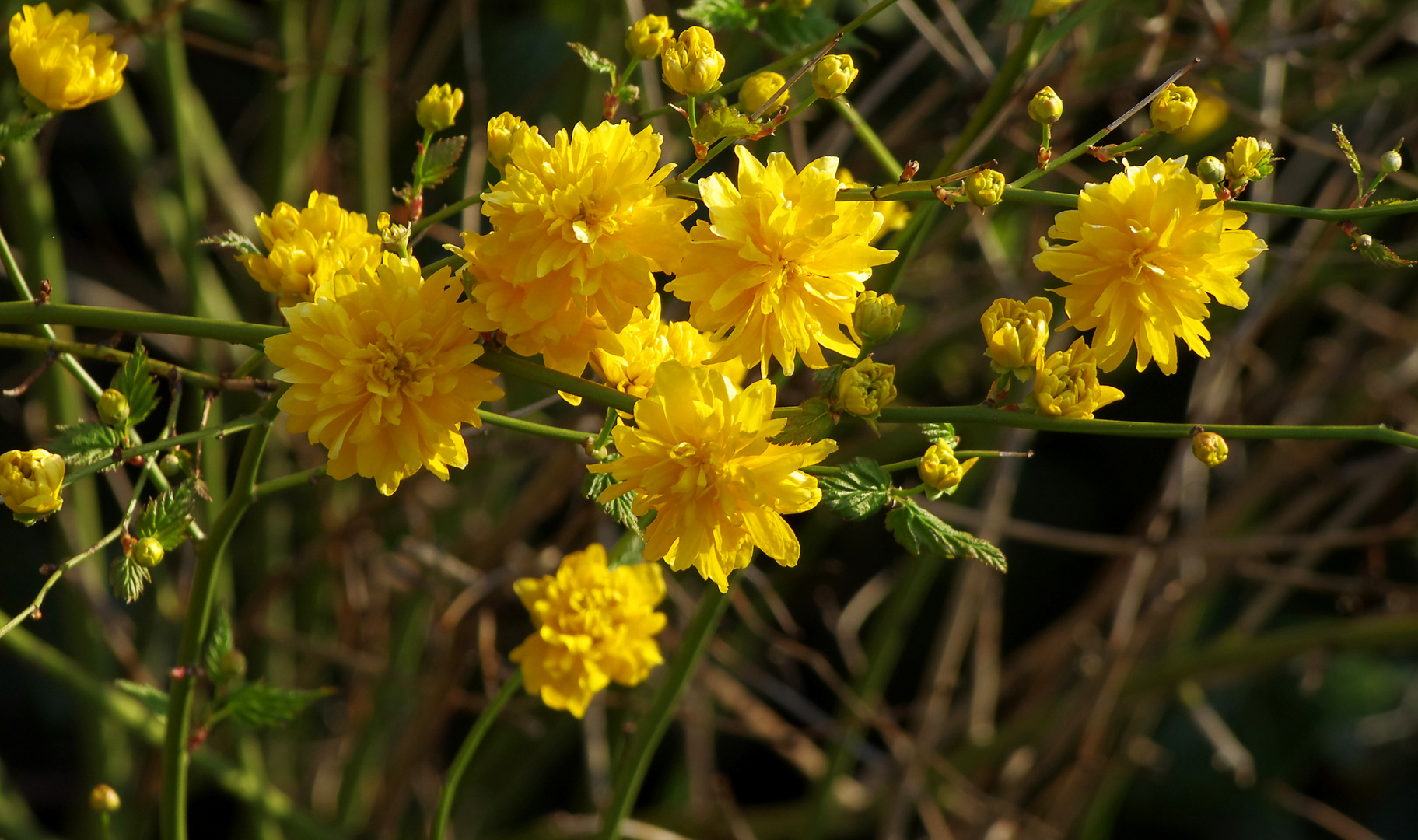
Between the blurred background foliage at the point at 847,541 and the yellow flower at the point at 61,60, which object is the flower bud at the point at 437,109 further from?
the blurred background foliage at the point at 847,541

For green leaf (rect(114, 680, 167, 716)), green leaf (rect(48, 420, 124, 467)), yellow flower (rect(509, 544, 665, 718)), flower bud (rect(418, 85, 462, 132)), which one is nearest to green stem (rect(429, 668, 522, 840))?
yellow flower (rect(509, 544, 665, 718))

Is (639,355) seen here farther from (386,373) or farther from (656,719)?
(656,719)

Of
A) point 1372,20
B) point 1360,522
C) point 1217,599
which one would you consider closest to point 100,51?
point 1372,20

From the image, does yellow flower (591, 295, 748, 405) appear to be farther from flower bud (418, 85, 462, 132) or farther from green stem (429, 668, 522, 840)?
green stem (429, 668, 522, 840)

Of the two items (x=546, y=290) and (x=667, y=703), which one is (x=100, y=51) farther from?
(x=667, y=703)

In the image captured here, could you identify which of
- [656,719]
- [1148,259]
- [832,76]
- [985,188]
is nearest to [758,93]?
[832,76]
